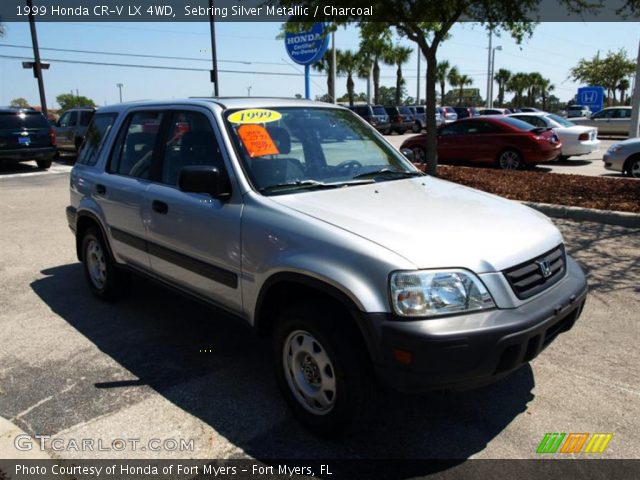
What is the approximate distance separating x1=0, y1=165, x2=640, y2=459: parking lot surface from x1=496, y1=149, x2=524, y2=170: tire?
9.08 m

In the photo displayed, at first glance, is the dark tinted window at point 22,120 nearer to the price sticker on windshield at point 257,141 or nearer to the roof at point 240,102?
the roof at point 240,102

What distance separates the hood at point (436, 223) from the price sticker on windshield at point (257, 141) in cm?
43

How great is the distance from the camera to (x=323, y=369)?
9.52 feet

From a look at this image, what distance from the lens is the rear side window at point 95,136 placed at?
200 inches

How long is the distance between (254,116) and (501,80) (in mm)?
90417

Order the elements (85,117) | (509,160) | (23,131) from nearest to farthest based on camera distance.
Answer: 1. (509,160)
2. (23,131)
3. (85,117)

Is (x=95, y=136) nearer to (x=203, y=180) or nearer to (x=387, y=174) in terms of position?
(x=203, y=180)

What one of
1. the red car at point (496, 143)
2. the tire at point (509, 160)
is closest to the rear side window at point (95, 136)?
the red car at point (496, 143)

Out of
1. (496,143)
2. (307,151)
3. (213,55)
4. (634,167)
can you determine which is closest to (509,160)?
(496,143)

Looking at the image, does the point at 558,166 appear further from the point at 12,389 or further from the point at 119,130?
the point at 12,389

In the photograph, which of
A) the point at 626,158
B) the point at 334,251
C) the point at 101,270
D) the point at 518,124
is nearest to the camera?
the point at 334,251

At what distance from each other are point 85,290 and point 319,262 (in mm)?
3713

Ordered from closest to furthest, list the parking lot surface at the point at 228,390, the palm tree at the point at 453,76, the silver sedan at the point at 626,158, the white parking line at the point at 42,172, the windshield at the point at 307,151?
the parking lot surface at the point at 228,390, the windshield at the point at 307,151, the silver sedan at the point at 626,158, the white parking line at the point at 42,172, the palm tree at the point at 453,76

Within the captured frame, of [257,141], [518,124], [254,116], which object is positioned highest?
[254,116]
